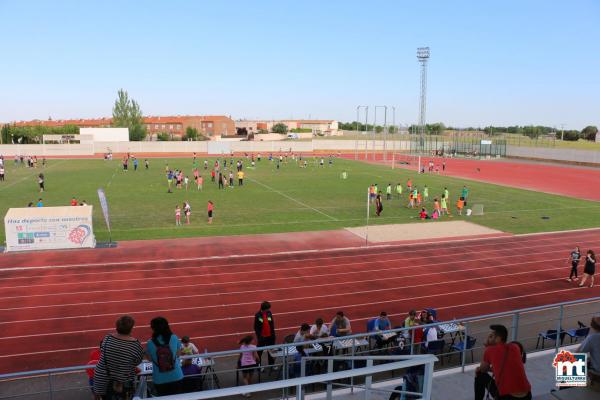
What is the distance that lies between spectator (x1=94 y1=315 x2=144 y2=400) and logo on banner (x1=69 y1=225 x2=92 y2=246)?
654 inches

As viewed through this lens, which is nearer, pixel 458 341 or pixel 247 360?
pixel 247 360

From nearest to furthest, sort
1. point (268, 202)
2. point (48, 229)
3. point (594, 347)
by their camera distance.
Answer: point (594, 347) → point (48, 229) → point (268, 202)

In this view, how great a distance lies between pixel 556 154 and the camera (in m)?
71.3

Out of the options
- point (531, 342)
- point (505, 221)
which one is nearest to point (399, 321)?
point (531, 342)

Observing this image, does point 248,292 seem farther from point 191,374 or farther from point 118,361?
point 118,361

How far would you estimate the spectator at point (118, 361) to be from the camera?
531 centimetres

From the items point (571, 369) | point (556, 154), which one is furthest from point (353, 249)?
point (556, 154)

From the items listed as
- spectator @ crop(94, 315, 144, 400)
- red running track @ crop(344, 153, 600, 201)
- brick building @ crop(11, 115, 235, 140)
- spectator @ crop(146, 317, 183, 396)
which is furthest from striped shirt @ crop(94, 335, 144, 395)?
brick building @ crop(11, 115, 235, 140)

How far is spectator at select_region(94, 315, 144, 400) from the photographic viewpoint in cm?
531

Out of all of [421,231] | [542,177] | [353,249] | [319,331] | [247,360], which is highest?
[542,177]

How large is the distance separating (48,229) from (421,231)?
16.9 meters

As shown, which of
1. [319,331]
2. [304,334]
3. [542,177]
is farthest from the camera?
[542,177]

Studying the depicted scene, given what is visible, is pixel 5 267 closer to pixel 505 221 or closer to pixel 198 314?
pixel 198 314

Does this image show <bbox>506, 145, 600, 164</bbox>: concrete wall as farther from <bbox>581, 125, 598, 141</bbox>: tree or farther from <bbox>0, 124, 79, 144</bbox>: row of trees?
<bbox>0, 124, 79, 144</bbox>: row of trees
